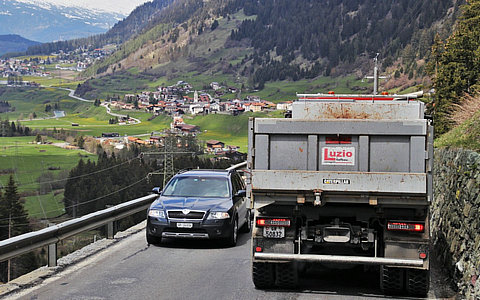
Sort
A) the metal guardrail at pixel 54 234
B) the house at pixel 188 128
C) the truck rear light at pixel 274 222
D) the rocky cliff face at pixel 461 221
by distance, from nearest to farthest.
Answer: the rocky cliff face at pixel 461 221
the truck rear light at pixel 274 222
the metal guardrail at pixel 54 234
the house at pixel 188 128

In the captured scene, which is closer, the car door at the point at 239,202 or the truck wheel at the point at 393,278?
the truck wheel at the point at 393,278

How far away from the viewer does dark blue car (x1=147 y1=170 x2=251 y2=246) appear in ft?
41.2

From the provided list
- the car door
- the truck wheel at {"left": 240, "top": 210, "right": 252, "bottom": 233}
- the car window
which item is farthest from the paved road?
the car window

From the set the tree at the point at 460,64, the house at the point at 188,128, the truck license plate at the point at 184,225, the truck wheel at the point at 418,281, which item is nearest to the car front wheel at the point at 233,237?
the truck license plate at the point at 184,225

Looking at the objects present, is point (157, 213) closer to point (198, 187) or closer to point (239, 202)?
point (198, 187)

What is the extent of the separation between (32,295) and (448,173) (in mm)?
7939

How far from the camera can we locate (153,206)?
510 inches

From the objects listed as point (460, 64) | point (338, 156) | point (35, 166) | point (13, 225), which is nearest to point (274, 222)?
point (338, 156)

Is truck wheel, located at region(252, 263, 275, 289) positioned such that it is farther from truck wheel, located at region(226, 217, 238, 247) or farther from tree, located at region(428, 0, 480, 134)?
tree, located at region(428, 0, 480, 134)

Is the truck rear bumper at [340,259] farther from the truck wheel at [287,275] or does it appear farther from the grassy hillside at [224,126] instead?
the grassy hillside at [224,126]

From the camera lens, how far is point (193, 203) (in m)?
13.0

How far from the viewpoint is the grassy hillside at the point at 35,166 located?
310ft

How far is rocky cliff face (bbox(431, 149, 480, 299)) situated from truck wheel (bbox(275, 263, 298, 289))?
2.24 m

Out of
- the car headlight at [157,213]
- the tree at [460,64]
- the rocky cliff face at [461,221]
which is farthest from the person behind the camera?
the tree at [460,64]
